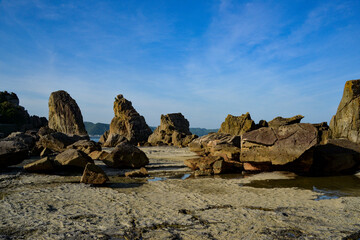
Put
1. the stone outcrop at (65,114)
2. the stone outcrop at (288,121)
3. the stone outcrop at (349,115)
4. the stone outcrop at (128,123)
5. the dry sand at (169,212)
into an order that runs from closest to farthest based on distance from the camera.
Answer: the dry sand at (169,212) → the stone outcrop at (349,115) → the stone outcrop at (288,121) → the stone outcrop at (128,123) → the stone outcrop at (65,114)

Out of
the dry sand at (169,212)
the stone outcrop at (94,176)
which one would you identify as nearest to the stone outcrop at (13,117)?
the stone outcrop at (94,176)

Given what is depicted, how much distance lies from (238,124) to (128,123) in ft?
76.9

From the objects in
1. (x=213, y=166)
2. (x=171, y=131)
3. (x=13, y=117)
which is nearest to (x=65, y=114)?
(x=13, y=117)

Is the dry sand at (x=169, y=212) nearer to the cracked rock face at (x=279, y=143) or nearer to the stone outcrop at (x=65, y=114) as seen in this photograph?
the cracked rock face at (x=279, y=143)

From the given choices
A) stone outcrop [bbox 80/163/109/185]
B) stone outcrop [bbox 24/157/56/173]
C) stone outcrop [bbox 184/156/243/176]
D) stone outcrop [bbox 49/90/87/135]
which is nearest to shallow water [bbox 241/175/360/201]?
stone outcrop [bbox 184/156/243/176]

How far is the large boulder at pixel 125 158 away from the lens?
13.5m

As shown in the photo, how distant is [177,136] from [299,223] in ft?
108

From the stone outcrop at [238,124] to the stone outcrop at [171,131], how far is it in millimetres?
6969

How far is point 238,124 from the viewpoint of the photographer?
29.2 meters

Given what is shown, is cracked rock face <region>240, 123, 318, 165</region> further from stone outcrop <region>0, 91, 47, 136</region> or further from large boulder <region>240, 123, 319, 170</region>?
stone outcrop <region>0, 91, 47, 136</region>

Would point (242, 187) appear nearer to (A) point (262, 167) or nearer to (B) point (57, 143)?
(A) point (262, 167)

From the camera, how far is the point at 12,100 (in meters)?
58.3

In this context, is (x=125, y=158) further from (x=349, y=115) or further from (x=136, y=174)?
(x=349, y=115)

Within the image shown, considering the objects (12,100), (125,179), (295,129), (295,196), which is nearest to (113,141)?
(125,179)
